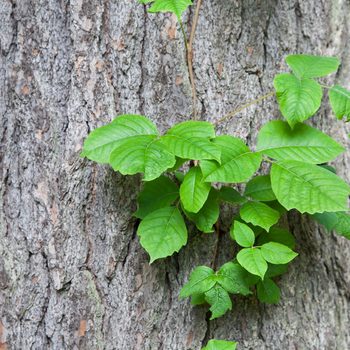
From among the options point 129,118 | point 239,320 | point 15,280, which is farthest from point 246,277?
point 15,280

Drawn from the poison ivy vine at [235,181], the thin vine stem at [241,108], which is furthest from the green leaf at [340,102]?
the thin vine stem at [241,108]

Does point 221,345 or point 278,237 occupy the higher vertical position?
point 278,237

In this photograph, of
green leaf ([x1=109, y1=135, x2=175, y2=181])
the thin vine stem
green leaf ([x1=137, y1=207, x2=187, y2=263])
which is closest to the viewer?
green leaf ([x1=109, y1=135, x2=175, y2=181])

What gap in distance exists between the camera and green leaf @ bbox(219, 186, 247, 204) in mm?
1479

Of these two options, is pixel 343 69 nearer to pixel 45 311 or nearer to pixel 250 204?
pixel 250 204

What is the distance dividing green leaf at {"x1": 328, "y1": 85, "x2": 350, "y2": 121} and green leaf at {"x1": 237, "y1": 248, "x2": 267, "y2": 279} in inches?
18.5

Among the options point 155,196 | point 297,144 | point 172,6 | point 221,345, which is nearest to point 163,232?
point 155,196

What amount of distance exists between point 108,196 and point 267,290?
0.56 m

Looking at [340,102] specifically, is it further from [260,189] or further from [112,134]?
[112,134]

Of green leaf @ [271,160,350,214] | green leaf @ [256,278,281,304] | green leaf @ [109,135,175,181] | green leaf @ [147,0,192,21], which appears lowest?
green leaf @ [256,278,281,304]

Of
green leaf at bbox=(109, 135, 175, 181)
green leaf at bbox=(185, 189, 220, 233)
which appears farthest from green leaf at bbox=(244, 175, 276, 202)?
green leaf at bbox=(109, 135, 175, 181)

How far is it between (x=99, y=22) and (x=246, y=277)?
0.91 meters

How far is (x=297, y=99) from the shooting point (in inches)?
55.7

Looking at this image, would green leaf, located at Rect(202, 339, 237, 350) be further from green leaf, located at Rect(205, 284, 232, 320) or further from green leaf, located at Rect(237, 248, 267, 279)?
green leaf, located at Rect(237, 248, 267, 279)
